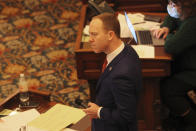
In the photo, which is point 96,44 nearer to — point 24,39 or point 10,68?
point 10,68

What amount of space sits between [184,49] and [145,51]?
13.2 inches

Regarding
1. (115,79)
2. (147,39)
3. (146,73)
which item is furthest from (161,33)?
(115,79)

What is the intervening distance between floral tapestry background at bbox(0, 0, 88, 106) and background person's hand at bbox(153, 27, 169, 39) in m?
1.20

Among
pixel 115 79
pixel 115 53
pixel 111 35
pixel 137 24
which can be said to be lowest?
pixel 115 79

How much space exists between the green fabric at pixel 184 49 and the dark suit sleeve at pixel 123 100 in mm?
1056

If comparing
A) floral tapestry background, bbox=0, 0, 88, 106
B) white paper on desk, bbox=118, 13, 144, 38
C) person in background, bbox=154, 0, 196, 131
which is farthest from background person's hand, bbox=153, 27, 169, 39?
floral tapestry background, bbox=0, 0, 88, 106

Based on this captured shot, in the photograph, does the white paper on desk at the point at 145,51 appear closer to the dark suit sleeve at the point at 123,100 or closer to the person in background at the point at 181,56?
the person in background at the point at 181,56

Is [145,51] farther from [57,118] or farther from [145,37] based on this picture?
[57,118]

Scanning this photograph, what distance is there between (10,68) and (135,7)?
6.34 feet

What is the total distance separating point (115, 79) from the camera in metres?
1.49

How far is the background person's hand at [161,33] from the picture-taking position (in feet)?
9.16

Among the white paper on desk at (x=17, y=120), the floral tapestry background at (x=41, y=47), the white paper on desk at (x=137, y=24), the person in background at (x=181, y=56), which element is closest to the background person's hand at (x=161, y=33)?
the person in background at (x=181, y=56)

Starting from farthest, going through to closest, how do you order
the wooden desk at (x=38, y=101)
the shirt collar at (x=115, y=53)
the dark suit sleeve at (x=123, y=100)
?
1. the wooden desk at (x=38, y=101)
2. the shirt collar at (x=115, y=53)
3. the dark suit sleeve at (x=123, y=100)

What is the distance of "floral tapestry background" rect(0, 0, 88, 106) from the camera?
3.72m
